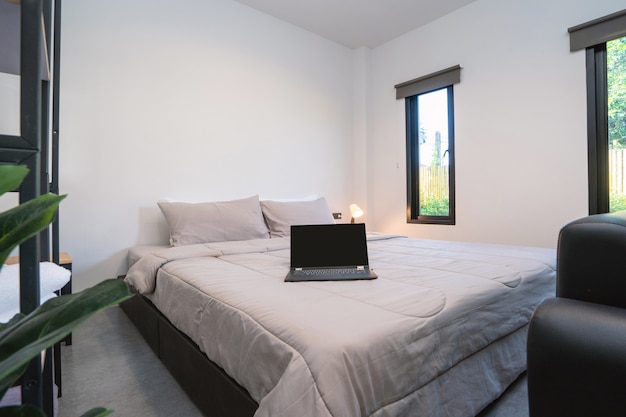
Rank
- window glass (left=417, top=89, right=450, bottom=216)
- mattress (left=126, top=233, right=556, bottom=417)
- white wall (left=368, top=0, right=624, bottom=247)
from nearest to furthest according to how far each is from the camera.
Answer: mattress (left=126, top=233, right=556, bottom=417) → white wall (left=368, top=0, right=624, bottom=247) → window glass (left=417, top=89, right=450, bottom=216)

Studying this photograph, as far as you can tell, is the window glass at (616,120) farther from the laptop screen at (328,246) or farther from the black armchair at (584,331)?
the black armchair at (584,331)

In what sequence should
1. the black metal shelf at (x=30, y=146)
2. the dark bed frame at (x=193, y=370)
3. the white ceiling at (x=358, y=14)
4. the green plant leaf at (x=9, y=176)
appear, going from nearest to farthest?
the green plant leaf at (x=9, y=176) < the black metal shelf at (x=30, y=146) < the dark bed frame at (x=193, y=370) < the white ceiling at (x=358, y=14)

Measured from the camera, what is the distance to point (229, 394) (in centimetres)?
104

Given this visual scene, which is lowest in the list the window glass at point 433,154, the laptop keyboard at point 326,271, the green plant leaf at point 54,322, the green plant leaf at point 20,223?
the laptop keyboard at point 326,271

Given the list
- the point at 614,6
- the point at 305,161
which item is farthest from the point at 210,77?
the point at 614,6

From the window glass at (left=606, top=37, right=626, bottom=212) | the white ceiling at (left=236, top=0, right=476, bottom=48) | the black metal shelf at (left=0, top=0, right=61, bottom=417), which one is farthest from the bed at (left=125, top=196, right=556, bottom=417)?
the white ceiling at (left=236, top=0, right=476, bottom=48)

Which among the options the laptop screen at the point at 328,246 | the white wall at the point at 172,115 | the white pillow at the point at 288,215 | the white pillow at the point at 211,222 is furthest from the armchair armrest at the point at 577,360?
the white wall at the point at 172,115

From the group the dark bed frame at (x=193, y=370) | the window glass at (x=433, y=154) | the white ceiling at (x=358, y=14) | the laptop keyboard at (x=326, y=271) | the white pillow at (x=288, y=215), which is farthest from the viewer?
the window glass at (x=433, y=154)

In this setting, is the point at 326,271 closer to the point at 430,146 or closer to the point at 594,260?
the point at 594,260

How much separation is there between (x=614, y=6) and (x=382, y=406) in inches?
129

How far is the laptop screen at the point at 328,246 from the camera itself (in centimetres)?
157

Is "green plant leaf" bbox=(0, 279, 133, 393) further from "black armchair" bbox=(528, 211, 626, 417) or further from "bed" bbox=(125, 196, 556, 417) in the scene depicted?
"black armchair" bbox=(528, 211, 626, 417)

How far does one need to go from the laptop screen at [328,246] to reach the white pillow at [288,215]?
49.0 inches

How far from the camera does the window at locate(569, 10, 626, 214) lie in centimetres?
249
